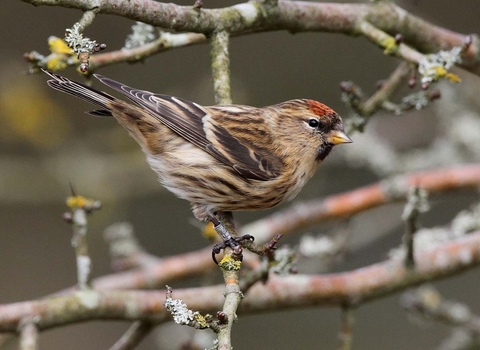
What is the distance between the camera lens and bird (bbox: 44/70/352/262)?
11.6 feet

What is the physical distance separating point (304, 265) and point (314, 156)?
118cm

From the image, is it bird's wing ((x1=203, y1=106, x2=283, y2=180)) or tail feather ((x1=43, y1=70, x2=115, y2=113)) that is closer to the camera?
tail feather ((x1=43, y1=70, x2=115, y2=113))

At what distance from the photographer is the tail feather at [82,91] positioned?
10.2ft

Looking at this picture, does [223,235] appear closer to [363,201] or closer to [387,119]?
[363,201]

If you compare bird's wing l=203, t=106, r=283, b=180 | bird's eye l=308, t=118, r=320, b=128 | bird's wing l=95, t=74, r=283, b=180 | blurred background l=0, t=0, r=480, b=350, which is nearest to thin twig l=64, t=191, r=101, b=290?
bird's wing l=95, t=74, r=283, b=180

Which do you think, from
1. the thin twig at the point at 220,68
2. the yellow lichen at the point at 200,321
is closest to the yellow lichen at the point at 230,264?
the yellow lichen at the point at 200,321

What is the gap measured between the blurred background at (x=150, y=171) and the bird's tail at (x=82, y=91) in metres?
1.92

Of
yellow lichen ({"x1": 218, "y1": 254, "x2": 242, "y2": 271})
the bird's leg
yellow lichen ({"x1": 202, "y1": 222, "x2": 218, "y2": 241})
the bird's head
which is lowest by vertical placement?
yellow lichen ({"x1": 218, "y1": 254, "x2": 242, "y2": 271})

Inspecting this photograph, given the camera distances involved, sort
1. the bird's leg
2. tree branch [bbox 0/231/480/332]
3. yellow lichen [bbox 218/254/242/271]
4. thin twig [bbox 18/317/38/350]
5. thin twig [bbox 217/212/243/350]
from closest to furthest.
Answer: thin twig [bbox 217/212/243/350] < yellow lichen [bbox 218/254/242/271] < the bird's leg < thin twig [bbox 18/317/38/350] < tree branch [bbox 0/231/480/332]

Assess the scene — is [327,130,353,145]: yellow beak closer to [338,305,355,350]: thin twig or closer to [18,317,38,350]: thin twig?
[338,305,355,350]: thin twig

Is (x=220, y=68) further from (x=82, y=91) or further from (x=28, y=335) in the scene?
(x=28, y=335)

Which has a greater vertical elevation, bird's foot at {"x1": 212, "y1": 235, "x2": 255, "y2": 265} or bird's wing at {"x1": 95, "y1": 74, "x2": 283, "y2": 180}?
bird's wing at {"x1": 95, "y1": 74, "x2": 283, "y2": 180}

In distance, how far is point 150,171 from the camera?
224 inches

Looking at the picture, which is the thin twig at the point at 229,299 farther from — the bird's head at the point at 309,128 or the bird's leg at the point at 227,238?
the bird's head at the point at 309,128
